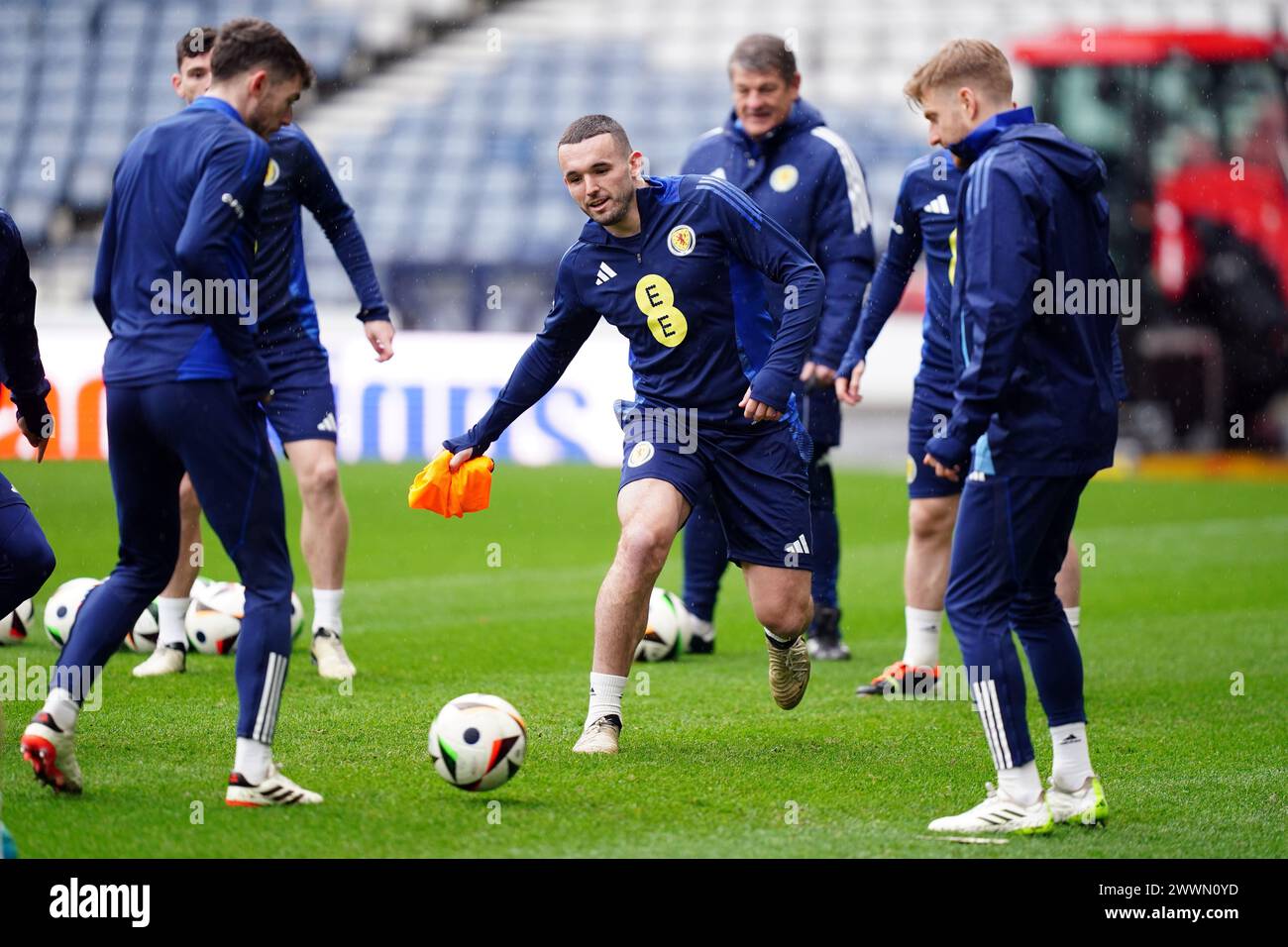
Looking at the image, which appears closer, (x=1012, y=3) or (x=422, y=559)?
(x=422, y=559)

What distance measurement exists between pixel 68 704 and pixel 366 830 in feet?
3.24

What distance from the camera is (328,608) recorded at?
7062mm

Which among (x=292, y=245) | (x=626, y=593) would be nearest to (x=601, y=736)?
(x=626, y=593)

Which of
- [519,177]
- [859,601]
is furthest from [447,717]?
[519,177]

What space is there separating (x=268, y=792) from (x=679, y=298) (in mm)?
2119

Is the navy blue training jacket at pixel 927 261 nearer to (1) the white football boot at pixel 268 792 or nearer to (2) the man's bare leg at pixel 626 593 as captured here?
(2) the man's bare leg at pixel 626 593

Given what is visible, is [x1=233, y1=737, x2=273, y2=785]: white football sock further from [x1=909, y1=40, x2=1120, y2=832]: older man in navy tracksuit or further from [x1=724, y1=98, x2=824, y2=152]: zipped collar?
[x1=724, y1=98, x2=824, y2=152]: zipped collar

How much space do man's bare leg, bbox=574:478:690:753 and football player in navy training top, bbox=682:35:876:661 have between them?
71.1 inches

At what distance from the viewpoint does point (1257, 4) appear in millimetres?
27328

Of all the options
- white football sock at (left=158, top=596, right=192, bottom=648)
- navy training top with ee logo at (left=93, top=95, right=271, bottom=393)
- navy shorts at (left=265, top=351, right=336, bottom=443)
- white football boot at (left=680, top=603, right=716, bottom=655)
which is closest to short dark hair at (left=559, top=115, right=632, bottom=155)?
navy training top with ee logo at (left=93, top=95, right=271, bottom=393)

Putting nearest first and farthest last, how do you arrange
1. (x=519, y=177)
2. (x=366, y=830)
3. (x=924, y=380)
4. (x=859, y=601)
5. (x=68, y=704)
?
(x=366, y=830) < (x=68, y=704) < (x=924, y=380) < (x=859, y=601) < (x=519, y=177)

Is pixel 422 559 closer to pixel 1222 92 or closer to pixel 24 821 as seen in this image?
pixel 24 821

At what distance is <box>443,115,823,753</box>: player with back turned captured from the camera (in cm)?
551

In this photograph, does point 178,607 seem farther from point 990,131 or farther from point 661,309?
point 990,131
